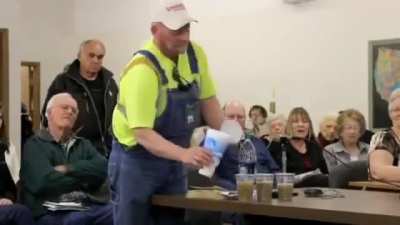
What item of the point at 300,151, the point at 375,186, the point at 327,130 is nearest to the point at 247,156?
the point at 375,186

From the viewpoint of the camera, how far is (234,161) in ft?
15.0

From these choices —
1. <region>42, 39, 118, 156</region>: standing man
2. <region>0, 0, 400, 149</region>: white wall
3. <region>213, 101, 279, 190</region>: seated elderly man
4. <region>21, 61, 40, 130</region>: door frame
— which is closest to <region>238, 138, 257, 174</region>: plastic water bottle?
<region>213, 101, 279, 190</region>: seated elderly man

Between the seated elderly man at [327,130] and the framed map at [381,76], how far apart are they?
1.98ft

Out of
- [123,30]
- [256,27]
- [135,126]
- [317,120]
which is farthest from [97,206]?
[123,30]

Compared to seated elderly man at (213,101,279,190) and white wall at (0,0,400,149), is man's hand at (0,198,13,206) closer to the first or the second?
seated elderly man at (213,101,279,190)

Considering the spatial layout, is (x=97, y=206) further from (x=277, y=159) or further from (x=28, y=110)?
(x=28, y=110)

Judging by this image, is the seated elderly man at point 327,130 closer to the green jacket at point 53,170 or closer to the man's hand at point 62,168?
the green jacket at point 53,170

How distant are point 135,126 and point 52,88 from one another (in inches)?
108

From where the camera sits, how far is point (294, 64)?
8.48 meters

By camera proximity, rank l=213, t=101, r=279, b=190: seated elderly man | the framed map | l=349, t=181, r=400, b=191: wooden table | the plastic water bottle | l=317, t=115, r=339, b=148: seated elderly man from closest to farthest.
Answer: l=349, t=181, r=400, b=191: wooden table
the plastic water bottle
l=213, t=101, r=279, b=190: seated elderly man
l=317, t=115, r=339, b=148: seated elderly man
the framed map

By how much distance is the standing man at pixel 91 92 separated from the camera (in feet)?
17.3

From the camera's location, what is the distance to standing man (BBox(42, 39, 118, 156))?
5.26 meters

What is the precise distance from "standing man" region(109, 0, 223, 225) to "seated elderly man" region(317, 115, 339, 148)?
429 cm

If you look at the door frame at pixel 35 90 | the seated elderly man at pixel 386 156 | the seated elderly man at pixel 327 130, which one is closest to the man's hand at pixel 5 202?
the seated elderly man at pixel 386 156
